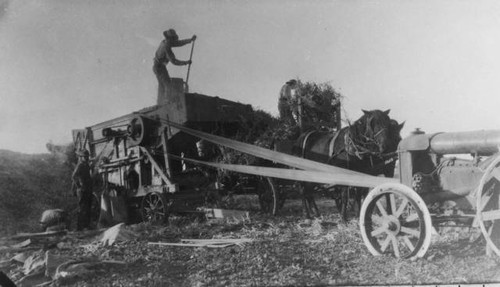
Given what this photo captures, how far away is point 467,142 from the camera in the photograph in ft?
14.7

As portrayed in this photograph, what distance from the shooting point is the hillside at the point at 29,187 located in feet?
33.5

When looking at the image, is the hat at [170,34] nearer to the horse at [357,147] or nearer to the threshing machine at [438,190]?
the horse at [357,147]

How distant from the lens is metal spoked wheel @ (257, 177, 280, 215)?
30.7 ft

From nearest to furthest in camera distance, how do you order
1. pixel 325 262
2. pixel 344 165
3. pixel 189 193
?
pixel 325 262
pixel 344 165
pixel 189 193

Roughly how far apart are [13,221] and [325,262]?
8.96 meters

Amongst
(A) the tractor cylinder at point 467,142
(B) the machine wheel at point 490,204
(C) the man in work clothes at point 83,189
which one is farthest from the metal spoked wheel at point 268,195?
(B) the machine wheel at point 490,204

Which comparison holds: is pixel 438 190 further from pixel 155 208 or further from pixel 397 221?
pixel 155 208

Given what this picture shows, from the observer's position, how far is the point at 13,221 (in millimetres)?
10234

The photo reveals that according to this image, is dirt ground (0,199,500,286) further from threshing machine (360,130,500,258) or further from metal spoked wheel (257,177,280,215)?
metal spoked wheel (257,177,280,215)

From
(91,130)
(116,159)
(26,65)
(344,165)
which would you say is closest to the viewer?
(26,65)

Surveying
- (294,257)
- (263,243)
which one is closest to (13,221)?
(263,243)

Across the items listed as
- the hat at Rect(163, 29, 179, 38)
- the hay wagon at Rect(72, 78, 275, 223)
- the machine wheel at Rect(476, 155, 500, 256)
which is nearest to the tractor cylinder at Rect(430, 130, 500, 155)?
the machine wheel at Rect(476, 155, 500, 256)

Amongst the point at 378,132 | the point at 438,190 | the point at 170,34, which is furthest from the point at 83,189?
the point at 438,190

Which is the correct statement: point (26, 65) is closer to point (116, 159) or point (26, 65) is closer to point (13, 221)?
point (116, 159)
